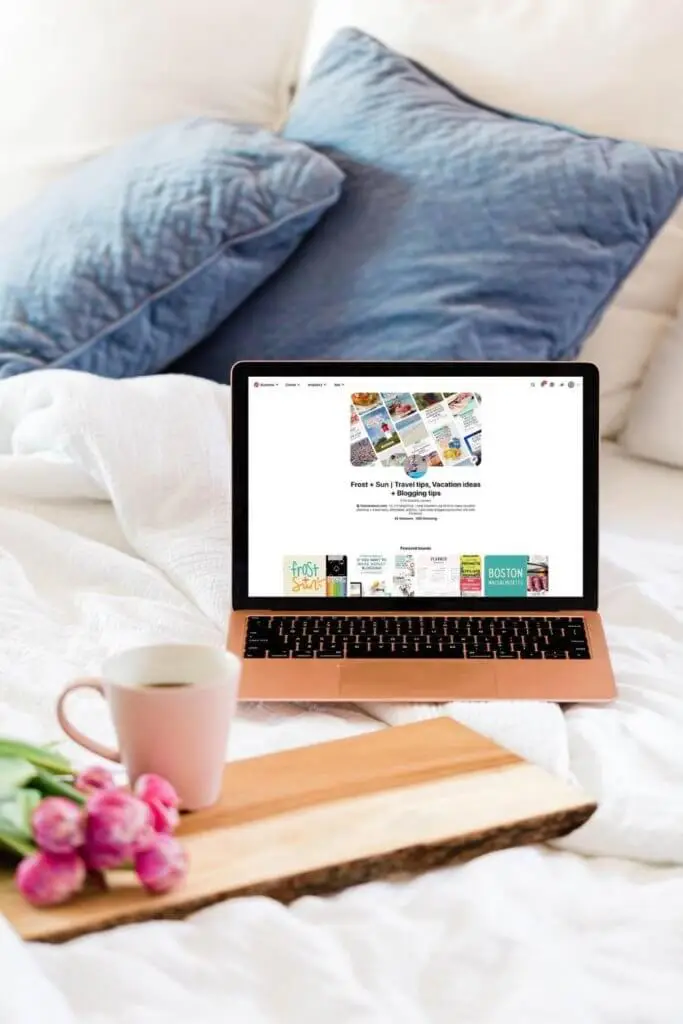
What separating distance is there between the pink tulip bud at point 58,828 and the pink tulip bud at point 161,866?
34mm

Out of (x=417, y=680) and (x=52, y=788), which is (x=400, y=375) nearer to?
(x=417, y=680)

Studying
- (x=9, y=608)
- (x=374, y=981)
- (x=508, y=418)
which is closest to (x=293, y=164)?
(x=508, y=418)

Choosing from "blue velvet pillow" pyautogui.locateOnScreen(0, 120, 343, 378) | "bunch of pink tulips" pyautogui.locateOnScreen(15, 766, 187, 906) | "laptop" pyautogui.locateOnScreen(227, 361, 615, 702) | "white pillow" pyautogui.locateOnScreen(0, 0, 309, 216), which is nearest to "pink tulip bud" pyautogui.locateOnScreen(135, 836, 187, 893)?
"bunch of pink tulips" pyautogui.locateOnScreen(15, 766, 187, 906)

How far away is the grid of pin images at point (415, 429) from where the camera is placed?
114cm

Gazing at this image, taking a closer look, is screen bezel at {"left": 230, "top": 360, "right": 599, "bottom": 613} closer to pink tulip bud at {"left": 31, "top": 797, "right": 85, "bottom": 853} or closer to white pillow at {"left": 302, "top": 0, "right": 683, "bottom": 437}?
pink tulip bud at {"left": 31, "top": 797, "right": 85, "bottom": 853}

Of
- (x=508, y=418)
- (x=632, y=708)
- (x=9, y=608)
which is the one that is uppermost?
(x=508, y=418)

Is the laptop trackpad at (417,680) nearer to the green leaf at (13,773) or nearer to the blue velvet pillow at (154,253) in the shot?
the green leaf at (13,773)

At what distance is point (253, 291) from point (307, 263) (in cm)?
7

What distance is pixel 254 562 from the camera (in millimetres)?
1139

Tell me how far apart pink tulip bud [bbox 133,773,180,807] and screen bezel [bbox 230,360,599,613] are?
382mm

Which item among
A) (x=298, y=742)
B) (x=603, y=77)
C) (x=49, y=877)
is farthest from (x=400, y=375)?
(x=603, y=77)

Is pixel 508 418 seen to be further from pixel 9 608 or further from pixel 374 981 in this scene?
pixel 374 981

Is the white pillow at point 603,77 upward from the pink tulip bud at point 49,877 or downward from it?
upward

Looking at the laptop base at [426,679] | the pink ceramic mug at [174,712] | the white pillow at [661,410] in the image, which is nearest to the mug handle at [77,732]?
the pink ceramic mug at [174,712]
